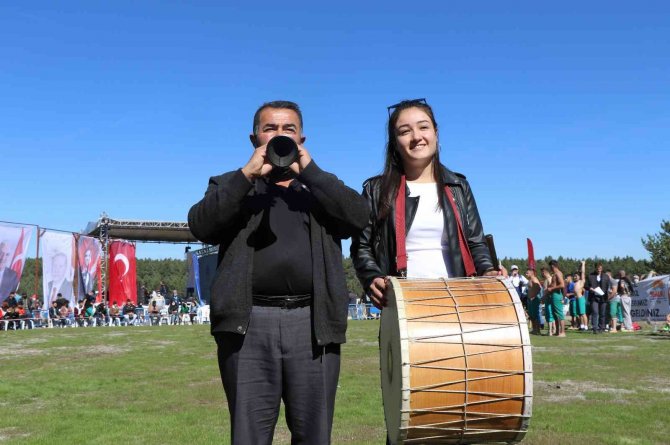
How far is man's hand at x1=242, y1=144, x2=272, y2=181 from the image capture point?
10.1 ft

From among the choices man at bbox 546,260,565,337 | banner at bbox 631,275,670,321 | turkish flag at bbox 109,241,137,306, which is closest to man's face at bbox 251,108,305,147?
man at bbox 546,260,565,337

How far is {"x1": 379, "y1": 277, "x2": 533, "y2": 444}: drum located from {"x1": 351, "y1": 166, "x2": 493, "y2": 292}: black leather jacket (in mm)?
430

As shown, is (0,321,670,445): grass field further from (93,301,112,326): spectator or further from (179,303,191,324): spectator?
(179,303,191,324): spectator

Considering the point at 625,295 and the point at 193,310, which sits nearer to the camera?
the point at 625,295

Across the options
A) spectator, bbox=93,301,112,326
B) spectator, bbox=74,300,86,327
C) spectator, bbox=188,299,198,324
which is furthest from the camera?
spectator, bbox=188,299,198,324

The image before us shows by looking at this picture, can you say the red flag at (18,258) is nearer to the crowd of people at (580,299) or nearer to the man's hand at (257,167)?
the crowd of people at (580,299)

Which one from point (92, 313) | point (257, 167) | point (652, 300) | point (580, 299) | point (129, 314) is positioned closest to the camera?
point (257, 167)

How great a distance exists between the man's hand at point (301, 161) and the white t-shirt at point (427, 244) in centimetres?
94

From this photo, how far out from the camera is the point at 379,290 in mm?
3621

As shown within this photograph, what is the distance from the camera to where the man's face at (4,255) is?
22422mm

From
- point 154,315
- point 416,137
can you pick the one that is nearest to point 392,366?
point 416,137

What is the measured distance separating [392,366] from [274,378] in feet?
2.16

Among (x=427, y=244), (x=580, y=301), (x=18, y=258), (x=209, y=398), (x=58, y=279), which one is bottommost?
(x=209, y=398)

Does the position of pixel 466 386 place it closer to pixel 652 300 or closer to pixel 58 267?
pixel 652 300
